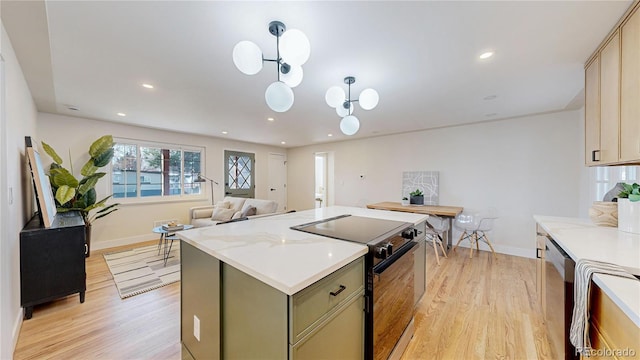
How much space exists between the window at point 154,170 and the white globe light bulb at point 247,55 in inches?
175

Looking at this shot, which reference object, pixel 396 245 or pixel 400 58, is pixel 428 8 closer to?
pixel 400 58

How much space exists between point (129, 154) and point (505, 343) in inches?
243


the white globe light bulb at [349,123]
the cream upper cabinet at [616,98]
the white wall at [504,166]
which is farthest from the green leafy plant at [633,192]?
the white wall at [504,166]

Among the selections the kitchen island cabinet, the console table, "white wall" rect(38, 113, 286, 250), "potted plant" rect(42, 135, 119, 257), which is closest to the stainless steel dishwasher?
the kitchen island cabinet

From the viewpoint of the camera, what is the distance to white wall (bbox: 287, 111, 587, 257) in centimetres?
360

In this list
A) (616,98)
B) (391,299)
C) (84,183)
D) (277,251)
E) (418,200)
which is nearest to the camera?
(277,251)

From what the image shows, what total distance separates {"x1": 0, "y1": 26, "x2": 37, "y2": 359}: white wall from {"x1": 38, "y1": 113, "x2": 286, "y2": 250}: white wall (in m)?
2.02

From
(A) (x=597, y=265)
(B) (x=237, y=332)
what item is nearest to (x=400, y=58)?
(A) (x=597, y=265)

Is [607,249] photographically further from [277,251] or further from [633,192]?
[277,251]

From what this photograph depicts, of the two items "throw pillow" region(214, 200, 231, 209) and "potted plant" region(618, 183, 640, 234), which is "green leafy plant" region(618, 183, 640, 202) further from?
"throw pillow" region(214, 200, 231, 209)

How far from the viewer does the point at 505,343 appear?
1835 mm

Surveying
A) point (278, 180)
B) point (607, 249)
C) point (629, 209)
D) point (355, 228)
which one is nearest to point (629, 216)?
point (629, 209)

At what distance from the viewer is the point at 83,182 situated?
12.2 ft

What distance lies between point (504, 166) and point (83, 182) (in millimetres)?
6976
